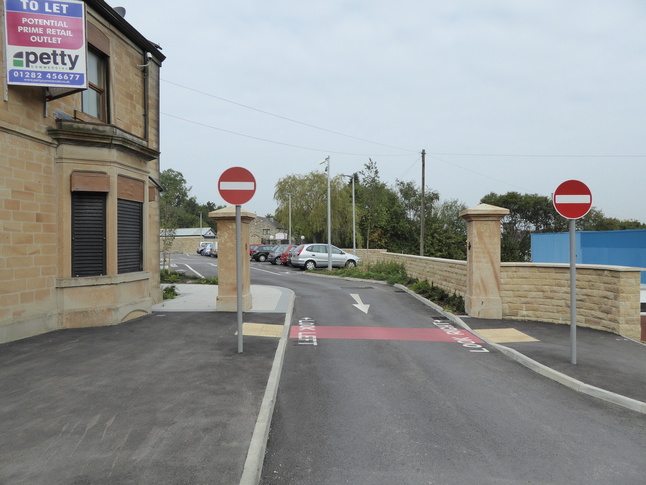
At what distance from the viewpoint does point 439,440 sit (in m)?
4.10

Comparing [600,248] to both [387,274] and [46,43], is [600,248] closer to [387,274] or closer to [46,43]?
[387,274]

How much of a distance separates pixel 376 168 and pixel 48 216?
1707 inches

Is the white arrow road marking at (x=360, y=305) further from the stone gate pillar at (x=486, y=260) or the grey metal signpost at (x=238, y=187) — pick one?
the grey metal signpost at (x=238, y=187)

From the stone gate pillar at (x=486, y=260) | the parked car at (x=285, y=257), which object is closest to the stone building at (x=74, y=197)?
the stone gate pillar at (x=486, y=260)

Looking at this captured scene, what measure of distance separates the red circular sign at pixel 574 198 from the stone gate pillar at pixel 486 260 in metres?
3.44

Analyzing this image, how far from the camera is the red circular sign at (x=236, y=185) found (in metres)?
6.72

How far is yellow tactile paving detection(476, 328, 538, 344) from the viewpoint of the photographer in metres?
8.27

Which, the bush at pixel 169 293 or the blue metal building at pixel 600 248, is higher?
the blue metal building at pixel 600 248

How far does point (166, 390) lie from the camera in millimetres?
5066

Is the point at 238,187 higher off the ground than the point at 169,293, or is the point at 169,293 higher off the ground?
the point at 238,187

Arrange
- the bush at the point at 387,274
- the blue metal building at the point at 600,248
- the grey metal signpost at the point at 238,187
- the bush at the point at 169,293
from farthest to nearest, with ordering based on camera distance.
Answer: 1. the blue metal building at the point at 600,248
2. the bush at the point at 387,274
3. the bush at the point at 169,293
4. the grey metal signpost at the point at 238,187

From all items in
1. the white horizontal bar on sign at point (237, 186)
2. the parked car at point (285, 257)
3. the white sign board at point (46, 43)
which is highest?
the white sign board at point (46, 43)

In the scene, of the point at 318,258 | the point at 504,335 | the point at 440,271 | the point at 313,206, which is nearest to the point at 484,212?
the point at 504,335

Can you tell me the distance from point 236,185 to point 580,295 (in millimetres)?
8129
